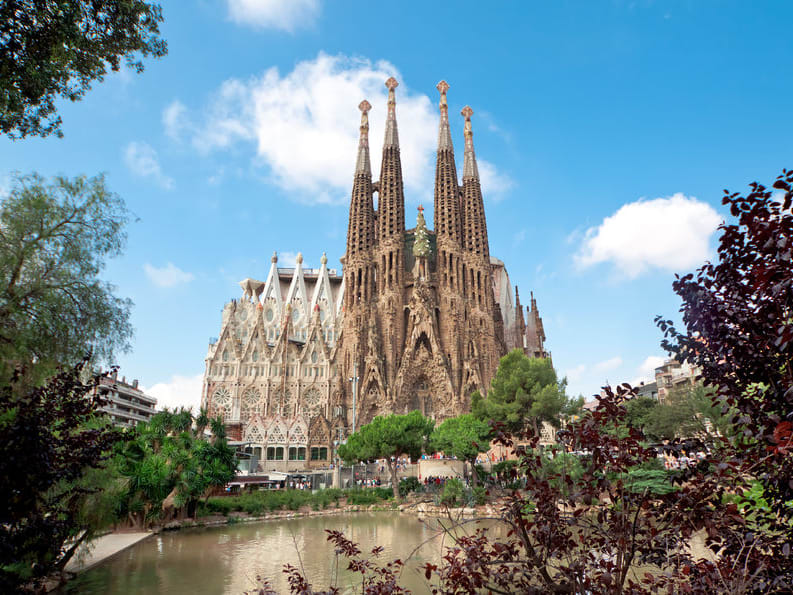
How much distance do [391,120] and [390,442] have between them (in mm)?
37419

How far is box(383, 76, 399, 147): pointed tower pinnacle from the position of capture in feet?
176

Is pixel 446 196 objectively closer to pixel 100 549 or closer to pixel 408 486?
pixel 408 486

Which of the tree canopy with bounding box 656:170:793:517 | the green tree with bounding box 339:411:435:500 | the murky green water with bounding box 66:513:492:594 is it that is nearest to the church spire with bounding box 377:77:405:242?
the green tree with bounding box 339:411:435:500

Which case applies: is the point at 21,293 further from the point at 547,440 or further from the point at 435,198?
the point at 435,198

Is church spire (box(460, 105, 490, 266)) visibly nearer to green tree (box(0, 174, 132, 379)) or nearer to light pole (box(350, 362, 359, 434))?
light pole (box(350, 362, 359, 434))

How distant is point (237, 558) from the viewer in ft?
42.5

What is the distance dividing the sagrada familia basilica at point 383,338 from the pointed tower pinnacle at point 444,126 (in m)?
0.12

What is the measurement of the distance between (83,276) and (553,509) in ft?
34.7

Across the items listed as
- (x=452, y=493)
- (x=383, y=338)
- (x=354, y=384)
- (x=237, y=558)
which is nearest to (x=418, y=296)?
(x=383, y=338)

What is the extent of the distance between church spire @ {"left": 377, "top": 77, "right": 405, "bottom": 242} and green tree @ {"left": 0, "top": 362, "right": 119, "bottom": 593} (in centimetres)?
4267

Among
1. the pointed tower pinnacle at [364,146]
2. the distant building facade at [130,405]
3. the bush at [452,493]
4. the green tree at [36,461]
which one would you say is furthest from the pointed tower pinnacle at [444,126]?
the green tree at [36,461]

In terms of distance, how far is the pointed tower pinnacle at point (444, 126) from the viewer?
176ft

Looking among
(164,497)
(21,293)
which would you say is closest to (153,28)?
(21,293)

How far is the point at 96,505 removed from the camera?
10.2m
